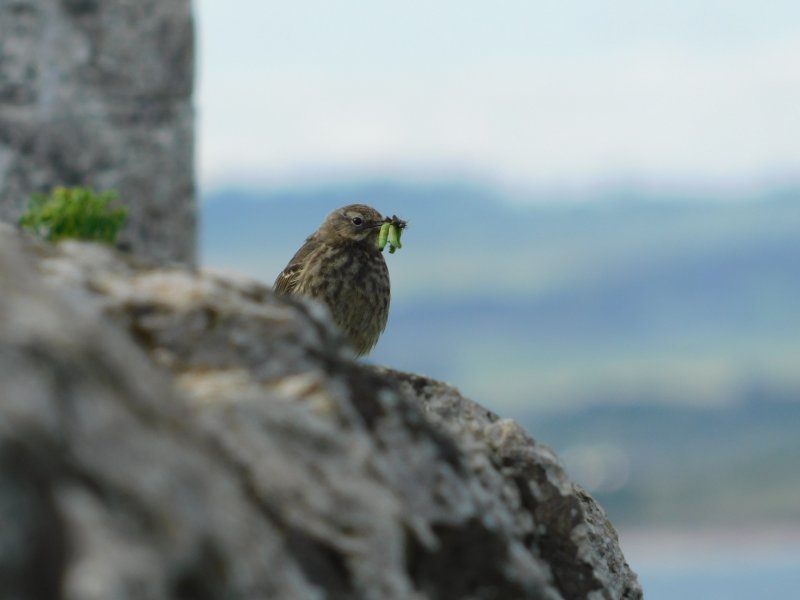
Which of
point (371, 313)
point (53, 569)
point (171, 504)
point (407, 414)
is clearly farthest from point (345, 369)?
point (371, 313)

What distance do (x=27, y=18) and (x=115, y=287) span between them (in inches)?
750

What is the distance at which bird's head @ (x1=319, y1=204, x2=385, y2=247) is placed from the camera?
1541cm

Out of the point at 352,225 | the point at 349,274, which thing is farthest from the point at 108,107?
the point at 349,274

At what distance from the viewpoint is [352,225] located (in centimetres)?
1545

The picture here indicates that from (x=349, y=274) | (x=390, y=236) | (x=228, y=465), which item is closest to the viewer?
(x=228, y=465)

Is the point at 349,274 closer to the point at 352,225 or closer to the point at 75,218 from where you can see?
the point at 352,225

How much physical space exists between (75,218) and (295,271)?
8.96 ft

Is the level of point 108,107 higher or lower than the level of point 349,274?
higher

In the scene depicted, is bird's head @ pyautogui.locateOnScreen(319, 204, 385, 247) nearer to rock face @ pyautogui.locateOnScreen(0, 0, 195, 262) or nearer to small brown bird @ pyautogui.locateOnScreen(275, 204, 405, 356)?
small brown bird @ pyautogui.locateOnScreen(275, 204, 405, 356)

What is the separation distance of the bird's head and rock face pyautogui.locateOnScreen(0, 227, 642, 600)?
7998 mm

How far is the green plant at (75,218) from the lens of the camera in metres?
13.5

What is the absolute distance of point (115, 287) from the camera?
5.93 m

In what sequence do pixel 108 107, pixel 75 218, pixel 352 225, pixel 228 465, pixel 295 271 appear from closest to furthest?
pixel 228 465
pixel 75 218
pixel 352 225
pixel 295 271
pixel 108 107

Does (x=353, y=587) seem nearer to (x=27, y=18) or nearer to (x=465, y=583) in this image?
(x=465, y=583)
